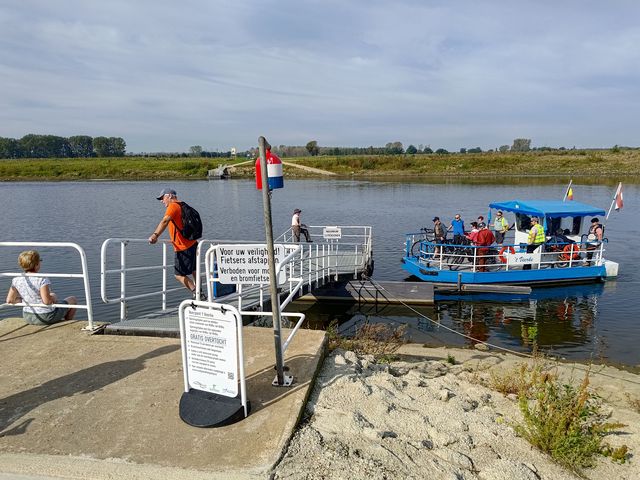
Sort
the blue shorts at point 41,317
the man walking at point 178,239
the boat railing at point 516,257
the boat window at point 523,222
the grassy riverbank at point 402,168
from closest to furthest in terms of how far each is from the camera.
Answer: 1. the blue shorts at point 41,317
2. the man walking at point 178,239
3. the boat railing at point 516,257
4. the boat window at point 523,222
5. the grassy riverbank at point 402,168

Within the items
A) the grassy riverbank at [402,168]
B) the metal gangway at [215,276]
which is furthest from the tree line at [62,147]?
the metal gangway at [215,276]

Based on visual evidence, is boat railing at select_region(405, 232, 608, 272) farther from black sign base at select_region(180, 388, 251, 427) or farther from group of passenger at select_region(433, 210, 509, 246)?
black sign base at select_region(180, 388, 251, 427)

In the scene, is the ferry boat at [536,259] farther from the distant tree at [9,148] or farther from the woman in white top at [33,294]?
the distant tree at [9,148]

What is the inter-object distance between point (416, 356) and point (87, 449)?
704cm

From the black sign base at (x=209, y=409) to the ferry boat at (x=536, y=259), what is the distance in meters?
12.6

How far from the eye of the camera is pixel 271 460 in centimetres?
380

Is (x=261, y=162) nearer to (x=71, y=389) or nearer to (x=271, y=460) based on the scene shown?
(x=271, y=460)

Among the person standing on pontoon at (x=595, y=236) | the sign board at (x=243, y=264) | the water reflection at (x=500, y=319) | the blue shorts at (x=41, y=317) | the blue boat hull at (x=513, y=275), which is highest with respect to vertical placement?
the sign board at (x=243, y=264)

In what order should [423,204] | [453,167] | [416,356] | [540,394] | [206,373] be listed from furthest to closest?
[453,167], [423,204], [416,356], [540,394], [206,373]

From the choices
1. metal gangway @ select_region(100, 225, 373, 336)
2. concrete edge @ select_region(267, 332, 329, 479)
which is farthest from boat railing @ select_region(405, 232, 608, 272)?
concrete edge @ select_region(267, 332, 329, 479)

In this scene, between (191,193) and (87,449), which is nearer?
(87,449)

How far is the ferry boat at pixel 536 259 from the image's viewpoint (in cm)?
1642

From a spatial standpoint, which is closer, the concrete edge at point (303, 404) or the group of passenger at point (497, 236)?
the concrete edge at point (303, 404)

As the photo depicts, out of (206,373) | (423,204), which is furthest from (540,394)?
(423,204)
